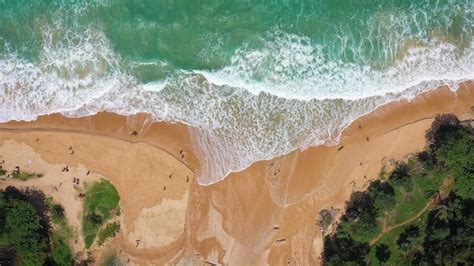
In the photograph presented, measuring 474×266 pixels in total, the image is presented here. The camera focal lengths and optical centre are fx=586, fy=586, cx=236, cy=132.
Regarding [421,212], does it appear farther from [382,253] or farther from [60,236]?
[60,236]

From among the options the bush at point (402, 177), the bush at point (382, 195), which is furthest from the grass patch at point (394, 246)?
the bush at point (402, 177)

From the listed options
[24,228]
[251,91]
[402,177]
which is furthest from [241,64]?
[24,228]

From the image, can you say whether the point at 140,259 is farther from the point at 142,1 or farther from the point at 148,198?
the point at 142,1

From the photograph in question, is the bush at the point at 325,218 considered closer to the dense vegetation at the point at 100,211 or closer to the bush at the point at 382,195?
the bush at the point at 382,195

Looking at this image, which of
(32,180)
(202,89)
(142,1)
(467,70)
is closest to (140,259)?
(32,180)

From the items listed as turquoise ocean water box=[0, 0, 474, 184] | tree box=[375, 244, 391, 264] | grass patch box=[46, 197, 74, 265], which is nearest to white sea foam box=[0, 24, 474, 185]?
turquoise ocean water box=[0, 0, 474, 184]
